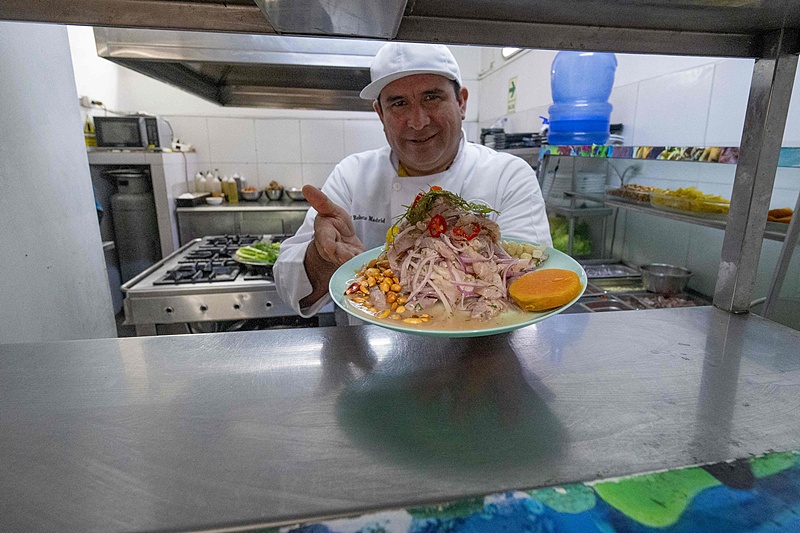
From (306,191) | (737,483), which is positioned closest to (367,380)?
(737,483)

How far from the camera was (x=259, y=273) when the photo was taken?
2801 millimetres

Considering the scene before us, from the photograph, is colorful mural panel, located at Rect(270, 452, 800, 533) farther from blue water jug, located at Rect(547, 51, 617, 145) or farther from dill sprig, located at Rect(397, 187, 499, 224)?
blue water jug, located at Rect(547, 51, 617, 145)

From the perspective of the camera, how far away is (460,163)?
Answer: 1.95 m

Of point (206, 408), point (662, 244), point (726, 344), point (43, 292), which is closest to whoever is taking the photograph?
point (206, 408)

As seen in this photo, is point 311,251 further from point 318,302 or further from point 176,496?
point 176,496

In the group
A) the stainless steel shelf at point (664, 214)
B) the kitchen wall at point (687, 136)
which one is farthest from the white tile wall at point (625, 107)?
the stainless steel shelf at point (664, 214)

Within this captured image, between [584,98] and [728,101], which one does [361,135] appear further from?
[728,101]

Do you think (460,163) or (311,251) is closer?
(311,251)

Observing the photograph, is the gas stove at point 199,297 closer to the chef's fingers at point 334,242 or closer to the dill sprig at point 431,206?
the chef's fingers at point 334,242

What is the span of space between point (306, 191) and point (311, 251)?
0.47 m

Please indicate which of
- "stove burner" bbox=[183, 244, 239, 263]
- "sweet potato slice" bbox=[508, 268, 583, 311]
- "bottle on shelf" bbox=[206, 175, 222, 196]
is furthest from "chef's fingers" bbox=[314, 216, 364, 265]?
"bottle on shelf" bbox=[206, 175, 222, 196]

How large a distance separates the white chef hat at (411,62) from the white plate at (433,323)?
0.83m

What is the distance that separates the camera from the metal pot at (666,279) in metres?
2.30

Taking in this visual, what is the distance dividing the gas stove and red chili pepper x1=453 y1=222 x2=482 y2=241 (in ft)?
5.67
